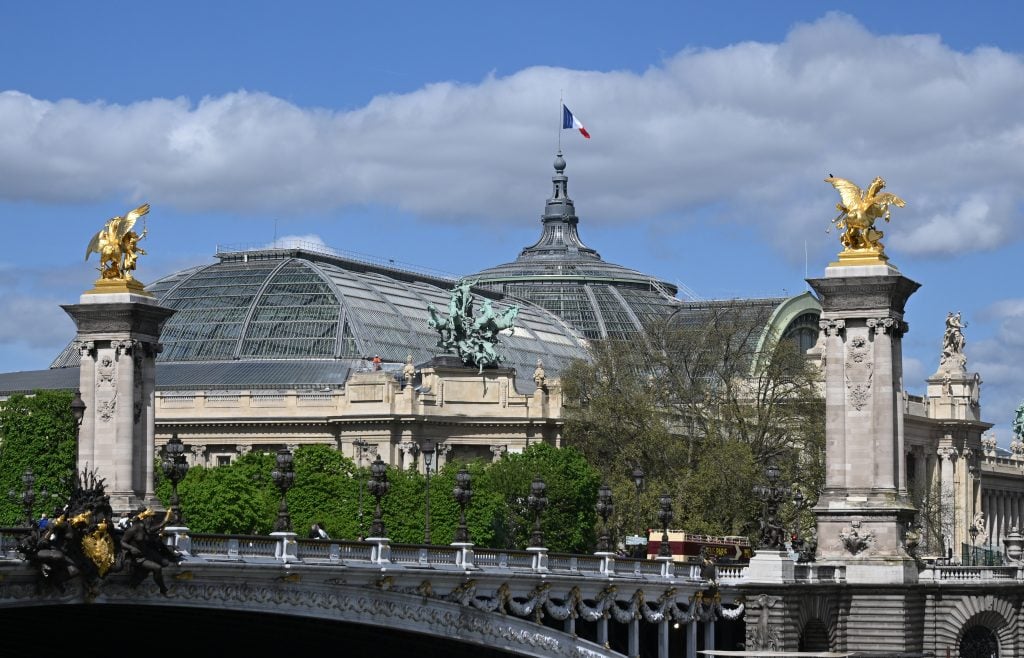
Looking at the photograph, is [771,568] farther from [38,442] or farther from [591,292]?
[591,292]

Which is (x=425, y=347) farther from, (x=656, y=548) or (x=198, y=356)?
(x=656, y=548)

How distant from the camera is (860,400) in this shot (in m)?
84.9

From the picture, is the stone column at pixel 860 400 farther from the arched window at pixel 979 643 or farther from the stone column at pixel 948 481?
the stone column at pixel 948 481

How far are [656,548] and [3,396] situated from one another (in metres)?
69.7

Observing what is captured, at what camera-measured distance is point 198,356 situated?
534 ft

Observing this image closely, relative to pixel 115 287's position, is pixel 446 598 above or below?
below

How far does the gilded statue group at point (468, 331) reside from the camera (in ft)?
496

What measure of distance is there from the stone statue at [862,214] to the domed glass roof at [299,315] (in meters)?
73.4

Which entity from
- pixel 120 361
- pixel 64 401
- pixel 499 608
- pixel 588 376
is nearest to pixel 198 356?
pixel 588 376

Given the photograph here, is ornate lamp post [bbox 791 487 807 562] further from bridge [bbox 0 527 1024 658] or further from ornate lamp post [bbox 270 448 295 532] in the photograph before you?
ornate lamp post [bbox 270 448 295 532]

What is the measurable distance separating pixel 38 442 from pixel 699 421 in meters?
30.4

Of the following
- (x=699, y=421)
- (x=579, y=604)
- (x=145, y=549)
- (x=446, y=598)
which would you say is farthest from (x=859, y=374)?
(x=699, y=421)

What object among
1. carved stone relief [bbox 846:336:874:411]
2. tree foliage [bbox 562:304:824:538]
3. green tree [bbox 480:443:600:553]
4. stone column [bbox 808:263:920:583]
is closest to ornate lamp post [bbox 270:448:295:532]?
stone column [bbox 808:263:920:583]

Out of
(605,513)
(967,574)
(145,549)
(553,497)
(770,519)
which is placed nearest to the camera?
(145,549)
